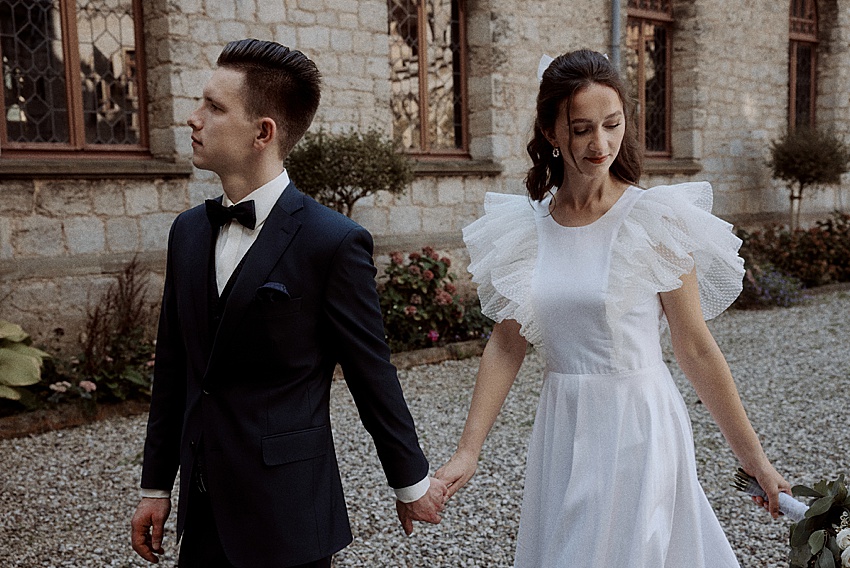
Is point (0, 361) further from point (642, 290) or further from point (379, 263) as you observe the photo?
point (642, 290)

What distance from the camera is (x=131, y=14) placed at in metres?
6.69

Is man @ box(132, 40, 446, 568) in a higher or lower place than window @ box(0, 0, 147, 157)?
lower

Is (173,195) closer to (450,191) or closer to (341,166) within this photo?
(341,166)

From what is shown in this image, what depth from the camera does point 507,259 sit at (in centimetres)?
211

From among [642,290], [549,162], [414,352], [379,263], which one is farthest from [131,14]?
[642,290]

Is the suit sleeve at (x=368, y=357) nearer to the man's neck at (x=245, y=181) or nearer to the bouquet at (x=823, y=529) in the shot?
the man's neck at (x=245, y=181)

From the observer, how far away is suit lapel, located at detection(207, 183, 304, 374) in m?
1.68

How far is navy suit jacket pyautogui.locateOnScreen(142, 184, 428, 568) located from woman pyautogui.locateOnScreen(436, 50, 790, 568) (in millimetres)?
370

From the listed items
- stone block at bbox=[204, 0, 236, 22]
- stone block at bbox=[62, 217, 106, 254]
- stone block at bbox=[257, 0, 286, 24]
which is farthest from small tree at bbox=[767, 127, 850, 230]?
stone block at bbox=[62, 217, 106, 254]

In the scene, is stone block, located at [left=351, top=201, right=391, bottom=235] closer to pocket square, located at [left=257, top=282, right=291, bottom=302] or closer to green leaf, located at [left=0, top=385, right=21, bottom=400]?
green leaf, located at [left=0, top=385, right=21, bottom=400]

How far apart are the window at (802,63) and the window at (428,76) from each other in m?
6.58

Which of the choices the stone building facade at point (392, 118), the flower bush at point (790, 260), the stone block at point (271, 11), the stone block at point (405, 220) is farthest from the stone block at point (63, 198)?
the flower bush at point (790, 260)

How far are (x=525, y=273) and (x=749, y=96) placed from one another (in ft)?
36.9

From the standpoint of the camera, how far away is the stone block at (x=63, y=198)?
6.07 metres
